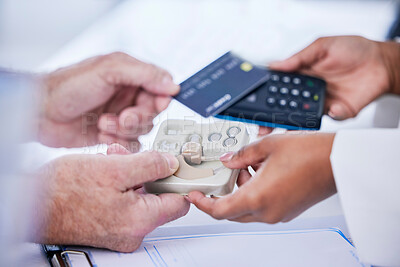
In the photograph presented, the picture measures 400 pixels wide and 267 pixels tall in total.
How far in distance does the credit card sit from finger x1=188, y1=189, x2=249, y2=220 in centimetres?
12

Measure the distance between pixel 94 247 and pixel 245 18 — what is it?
3.64 ft

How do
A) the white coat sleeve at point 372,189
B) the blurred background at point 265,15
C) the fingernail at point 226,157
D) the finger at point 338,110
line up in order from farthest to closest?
the blurred background at point 265,15 < the finger at point 338,110 < the fingernail at point 226,157 < the white coat sleeve at point 372,189

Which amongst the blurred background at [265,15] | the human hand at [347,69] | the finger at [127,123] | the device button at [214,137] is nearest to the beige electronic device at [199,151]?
the device button at [214,137]

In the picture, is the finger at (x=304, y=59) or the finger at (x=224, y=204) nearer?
the finger at (x=224, y=204)

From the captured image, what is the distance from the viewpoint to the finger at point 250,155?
0.54 metres

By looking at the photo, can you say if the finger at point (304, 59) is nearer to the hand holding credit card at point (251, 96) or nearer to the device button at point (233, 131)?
the hand holding credit card at point (251, 96)

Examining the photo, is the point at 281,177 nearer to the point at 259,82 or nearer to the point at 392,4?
the point at 259,82

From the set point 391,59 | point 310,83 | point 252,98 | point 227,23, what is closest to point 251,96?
point 252,98

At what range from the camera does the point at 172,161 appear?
56 centimetres

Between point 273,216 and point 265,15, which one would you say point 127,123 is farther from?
point 265,15

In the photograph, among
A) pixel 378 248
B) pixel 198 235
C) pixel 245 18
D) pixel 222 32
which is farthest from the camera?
pixel 245 18

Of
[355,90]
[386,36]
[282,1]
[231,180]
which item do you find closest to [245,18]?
[282,1]

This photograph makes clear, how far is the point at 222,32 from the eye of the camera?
1336mm

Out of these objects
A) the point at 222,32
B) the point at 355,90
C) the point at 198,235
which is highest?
the point at 222,32
